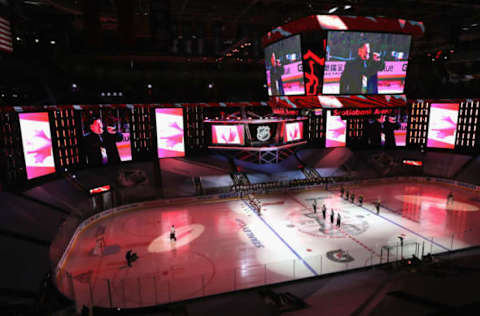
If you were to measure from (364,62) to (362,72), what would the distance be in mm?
409

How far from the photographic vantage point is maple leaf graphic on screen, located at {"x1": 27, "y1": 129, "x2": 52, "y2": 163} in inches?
727

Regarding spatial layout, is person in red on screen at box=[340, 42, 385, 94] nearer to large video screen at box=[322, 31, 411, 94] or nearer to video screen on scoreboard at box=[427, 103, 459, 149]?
large video screen at box=[322, 31, 411, 94]

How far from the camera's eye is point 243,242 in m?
15.8

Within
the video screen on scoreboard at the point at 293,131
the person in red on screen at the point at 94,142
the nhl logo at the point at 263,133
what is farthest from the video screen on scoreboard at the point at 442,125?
the person in red on screen at the point at 94,142

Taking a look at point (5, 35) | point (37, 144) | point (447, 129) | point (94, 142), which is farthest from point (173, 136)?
point (447, 129)

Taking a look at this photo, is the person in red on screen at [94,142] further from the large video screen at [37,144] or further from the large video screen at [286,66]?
the large video screen at [286,66]

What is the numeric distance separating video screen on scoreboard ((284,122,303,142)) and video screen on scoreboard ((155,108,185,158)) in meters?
8.98

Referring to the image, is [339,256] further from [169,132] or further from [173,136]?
[169,132]

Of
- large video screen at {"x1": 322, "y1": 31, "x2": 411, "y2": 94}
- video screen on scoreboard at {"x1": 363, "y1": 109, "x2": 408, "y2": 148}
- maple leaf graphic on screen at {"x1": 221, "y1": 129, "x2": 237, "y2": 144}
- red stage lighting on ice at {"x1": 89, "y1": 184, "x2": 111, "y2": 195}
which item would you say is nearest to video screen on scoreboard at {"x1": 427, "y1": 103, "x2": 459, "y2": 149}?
video screen on scoreboard at {"x1": 363, "y1": 109, "x2": 408, "y2": 148}

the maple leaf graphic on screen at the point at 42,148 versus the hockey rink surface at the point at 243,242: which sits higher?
the maple leaf graphic on screen at the point at 42,148

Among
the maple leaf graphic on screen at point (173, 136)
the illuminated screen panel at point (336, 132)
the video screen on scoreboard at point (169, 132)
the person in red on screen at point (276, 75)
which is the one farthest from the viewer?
the illuminated screen panel at point (336, 132)

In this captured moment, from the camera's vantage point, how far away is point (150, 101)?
25219 mm

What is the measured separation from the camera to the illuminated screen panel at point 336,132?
31.6m

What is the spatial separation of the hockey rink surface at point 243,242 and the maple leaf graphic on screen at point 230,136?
5.27 metres
